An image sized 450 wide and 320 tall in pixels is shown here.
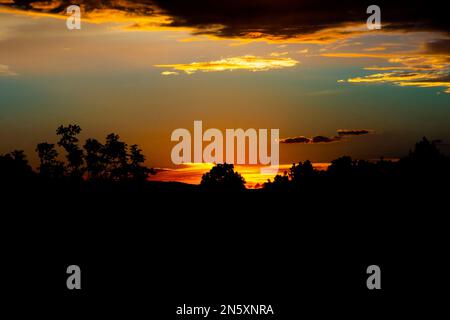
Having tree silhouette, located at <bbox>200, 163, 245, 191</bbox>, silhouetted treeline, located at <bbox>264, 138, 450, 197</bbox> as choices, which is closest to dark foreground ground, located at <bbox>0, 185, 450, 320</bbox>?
silhouetted treeline, located at <bbox>264, 138, 450, 197</bbox>

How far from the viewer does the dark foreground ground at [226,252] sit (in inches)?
2288

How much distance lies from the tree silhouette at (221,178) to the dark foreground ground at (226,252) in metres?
35.7

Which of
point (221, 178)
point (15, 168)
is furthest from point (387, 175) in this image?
point (15, 168)

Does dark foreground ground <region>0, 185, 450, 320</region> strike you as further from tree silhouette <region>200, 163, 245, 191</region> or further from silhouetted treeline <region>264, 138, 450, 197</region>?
tree silhouette <region>200, 163, 245, 191</region>

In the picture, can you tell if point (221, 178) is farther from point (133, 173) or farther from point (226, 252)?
point (226, 252)

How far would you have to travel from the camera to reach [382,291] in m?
59.8

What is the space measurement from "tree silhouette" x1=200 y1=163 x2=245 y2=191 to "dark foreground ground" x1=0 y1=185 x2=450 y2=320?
35656mm

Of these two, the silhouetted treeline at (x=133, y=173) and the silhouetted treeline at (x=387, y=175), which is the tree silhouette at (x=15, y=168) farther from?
the silhouetted treeline at (x=387, y=175)

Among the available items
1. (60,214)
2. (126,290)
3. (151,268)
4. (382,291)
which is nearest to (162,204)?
(60,214)

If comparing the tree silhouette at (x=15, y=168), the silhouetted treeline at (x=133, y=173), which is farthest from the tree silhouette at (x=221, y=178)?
the tree silhouette at (x=15, y=168)

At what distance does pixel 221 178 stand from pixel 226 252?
76130 millimetres
